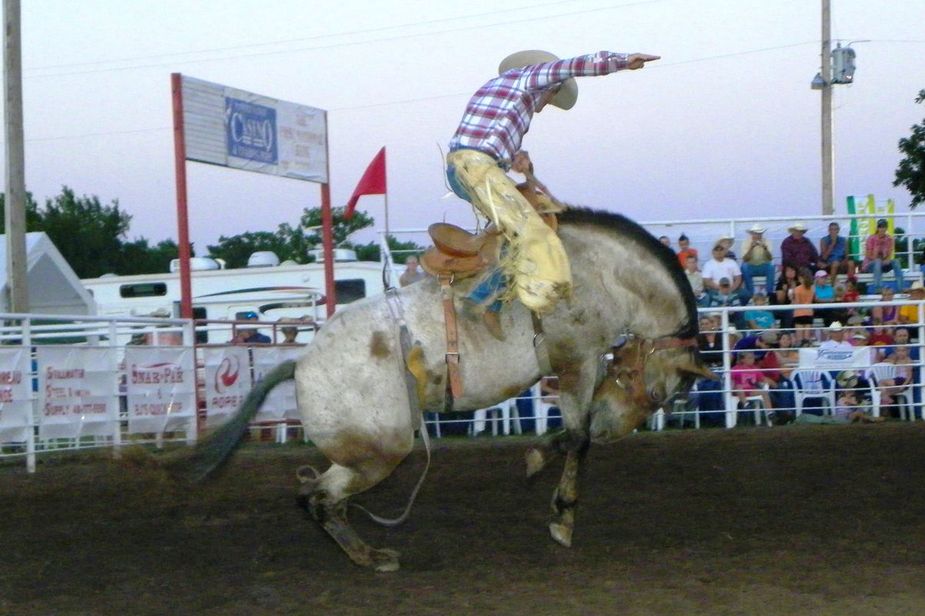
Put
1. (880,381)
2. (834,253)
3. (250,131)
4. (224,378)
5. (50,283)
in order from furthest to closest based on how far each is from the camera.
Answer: (50,283), (834,253), (250,131), (880,381), (224,378)

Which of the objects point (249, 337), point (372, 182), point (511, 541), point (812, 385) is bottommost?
point (511, 541)

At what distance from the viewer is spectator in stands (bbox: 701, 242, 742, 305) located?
14.4 m

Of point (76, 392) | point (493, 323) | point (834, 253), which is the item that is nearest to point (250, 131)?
point (76, 392)

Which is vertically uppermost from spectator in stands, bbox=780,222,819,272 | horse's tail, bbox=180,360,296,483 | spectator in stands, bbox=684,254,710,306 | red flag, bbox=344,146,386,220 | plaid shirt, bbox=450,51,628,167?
red flag, bbox=344,146,386,220

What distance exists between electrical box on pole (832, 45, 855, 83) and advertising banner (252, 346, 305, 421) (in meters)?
18.8

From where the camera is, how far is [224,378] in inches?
512

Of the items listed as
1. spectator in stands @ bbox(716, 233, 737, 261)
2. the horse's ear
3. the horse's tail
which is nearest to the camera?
the horse's tail

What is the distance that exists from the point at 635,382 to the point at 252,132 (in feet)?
30.5

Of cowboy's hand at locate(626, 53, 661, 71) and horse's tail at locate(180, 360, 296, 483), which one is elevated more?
cowboy's hand at locate(626, 53, 661, 71)

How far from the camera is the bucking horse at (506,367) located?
18.3 ft

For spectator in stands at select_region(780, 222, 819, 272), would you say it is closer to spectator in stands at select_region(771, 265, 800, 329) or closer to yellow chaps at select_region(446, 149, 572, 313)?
spectator in stands at select_region(771, 265, 800, 329)

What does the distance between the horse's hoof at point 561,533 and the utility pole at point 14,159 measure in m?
11.5

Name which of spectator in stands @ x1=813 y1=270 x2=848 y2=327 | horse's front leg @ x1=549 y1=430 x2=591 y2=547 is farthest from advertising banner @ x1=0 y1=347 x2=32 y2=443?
spectator in stands @ x1=813 y1=270 x2=848 y2=327

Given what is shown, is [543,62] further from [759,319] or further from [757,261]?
[757,261]
